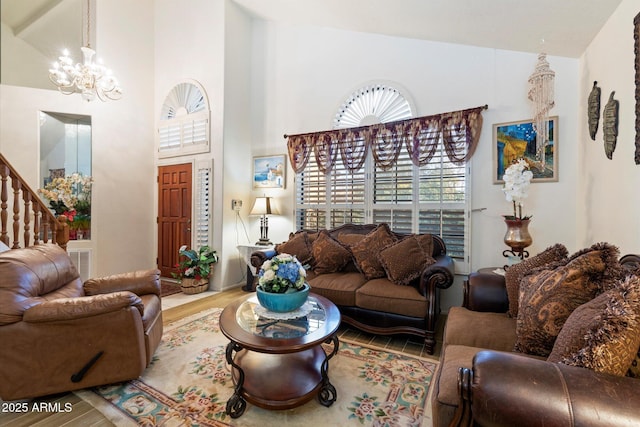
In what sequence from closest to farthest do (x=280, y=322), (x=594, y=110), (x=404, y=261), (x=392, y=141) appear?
(x=280, y=322) < (x=594, y=110) < (x=404, y=261) < (x=392, y=141)

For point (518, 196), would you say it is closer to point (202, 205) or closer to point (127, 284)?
point (127, 284)

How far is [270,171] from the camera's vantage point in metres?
4.61

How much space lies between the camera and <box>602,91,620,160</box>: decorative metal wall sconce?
6.56 feet

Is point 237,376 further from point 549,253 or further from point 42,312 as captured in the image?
point 549,253

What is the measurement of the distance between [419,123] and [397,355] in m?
2.60

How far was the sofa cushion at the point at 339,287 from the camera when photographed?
9.24ft

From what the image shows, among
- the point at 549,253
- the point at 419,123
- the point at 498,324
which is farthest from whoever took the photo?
the point at 419,123

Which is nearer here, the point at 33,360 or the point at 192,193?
the point at 33,360

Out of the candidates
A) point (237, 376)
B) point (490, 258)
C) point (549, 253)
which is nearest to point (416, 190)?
point (490, 258)

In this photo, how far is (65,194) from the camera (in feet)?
12.6

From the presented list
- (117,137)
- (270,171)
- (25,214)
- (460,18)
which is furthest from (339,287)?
(117,137)

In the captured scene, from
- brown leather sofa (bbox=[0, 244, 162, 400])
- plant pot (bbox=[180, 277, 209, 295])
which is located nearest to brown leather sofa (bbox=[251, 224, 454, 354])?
brown leather sofa (bbox=[0, 244, 162, 400])

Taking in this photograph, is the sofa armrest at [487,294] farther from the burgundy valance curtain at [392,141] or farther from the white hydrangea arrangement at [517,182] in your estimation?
the burgundy valance curtain at [392,141]

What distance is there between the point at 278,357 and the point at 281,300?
0.48 meters
